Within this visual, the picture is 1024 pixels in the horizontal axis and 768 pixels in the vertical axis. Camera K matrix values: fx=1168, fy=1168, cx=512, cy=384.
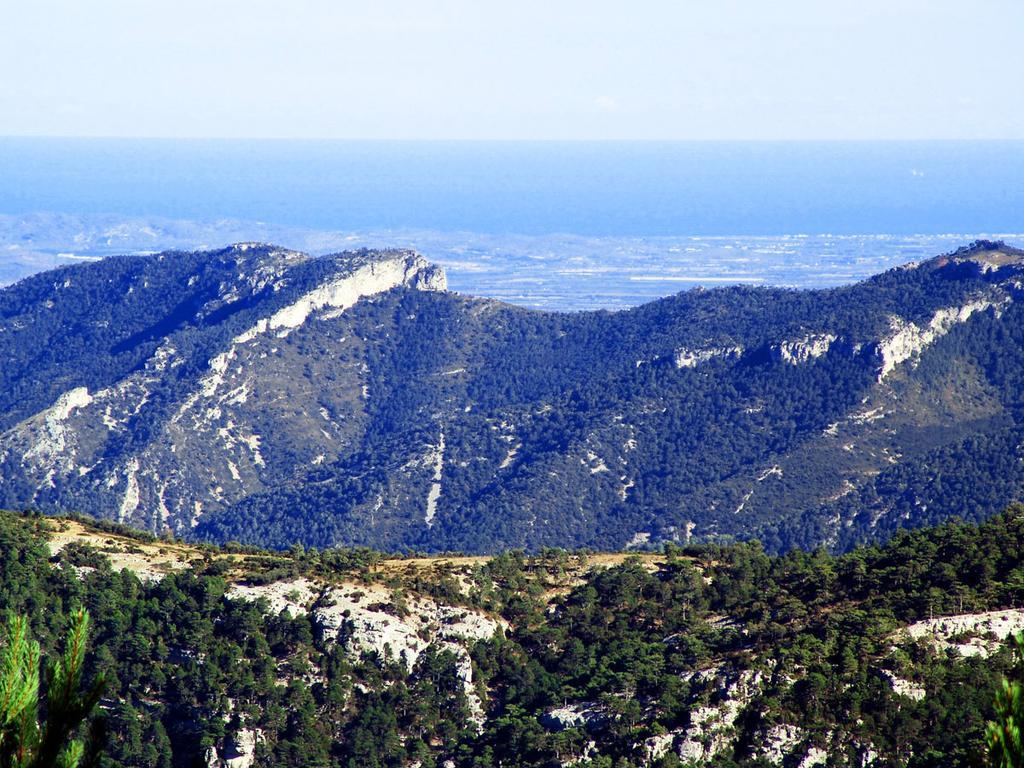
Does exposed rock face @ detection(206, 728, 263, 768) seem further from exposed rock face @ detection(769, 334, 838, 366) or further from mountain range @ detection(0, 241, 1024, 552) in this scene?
exposed rock face @ detection(769, 334, 838, 366)

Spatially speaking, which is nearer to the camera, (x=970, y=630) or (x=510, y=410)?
(x=970, y=630)

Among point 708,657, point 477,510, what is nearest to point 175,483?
point 477,510

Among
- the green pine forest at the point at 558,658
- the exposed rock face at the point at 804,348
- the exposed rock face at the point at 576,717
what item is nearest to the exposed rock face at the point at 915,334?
the exposed rock face at the point at 804,348

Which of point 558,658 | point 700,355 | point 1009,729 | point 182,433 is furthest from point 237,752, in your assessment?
point 700,355

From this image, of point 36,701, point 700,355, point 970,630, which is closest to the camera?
point 36,701

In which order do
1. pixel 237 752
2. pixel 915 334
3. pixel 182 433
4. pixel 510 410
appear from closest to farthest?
pixel 237 752
pixel 915 334
pixel 182 433
pixel 510 410

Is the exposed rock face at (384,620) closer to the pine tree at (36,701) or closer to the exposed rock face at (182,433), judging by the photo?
the pine tree at (36,701)

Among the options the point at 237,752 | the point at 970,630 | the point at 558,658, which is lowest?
the point at 237,752

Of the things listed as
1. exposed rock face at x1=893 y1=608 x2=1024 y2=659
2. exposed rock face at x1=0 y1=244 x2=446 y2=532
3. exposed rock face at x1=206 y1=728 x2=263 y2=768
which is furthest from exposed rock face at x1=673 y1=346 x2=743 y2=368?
exposed rock face at x1=206 y1=728 x2=263 y2=768

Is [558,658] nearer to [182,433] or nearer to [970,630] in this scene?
[970,630]

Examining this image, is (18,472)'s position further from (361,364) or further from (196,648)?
(196,648)
